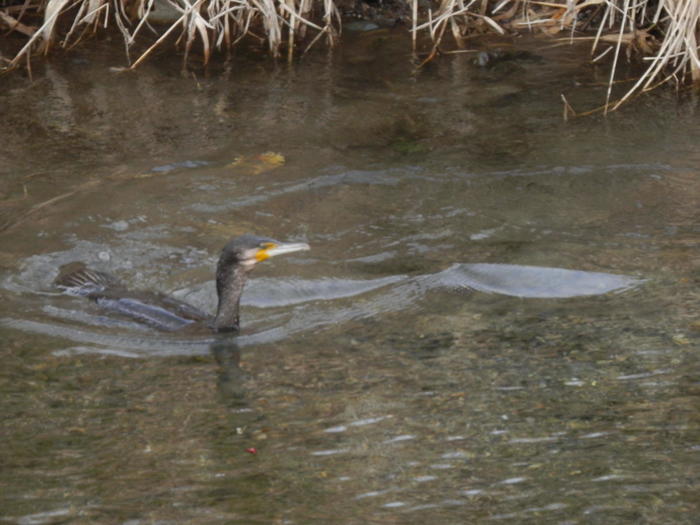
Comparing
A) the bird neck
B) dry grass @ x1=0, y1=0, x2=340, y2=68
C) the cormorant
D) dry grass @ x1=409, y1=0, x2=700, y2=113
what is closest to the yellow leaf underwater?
dry grass @ x1=0, y1=0, x2=340, y2=68

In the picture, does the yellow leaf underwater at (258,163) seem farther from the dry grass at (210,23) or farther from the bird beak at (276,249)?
the bird beak at (276,249)

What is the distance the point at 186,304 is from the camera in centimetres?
608

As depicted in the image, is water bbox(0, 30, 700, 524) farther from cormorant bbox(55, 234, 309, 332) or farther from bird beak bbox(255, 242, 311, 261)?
bird beak bbox(255, 242, 311, 261)

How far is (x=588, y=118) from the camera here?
837cm

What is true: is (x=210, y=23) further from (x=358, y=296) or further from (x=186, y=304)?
(x=358, y=296)

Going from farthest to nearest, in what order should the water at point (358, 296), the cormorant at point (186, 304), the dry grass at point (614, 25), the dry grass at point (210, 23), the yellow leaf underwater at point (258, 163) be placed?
the dry grass at point (210, 23), the dry grass at point (614, 25), the yellow leaf underwater at point (258, 163), the cormorant at point (186, 304), the water at point (358, 296)

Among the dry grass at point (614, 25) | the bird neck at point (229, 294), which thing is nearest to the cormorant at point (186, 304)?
the bird neck at point (229, 294)

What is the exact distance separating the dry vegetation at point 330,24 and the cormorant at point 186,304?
310 centimetres

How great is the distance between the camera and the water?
3.63m

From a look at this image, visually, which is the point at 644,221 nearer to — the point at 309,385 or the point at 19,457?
the point at 309,385

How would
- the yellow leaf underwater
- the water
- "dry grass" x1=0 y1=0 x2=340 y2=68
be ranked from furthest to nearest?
"dry grass" x1=0 y1=0 x2=340 y2=68, the yellow leaf underwater, the water

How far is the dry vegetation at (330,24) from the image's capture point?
9102mm

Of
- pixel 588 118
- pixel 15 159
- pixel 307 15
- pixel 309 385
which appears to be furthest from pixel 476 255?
pixel 307 15

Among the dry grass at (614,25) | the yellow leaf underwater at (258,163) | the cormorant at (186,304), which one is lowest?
the cormorant at (186,304)
